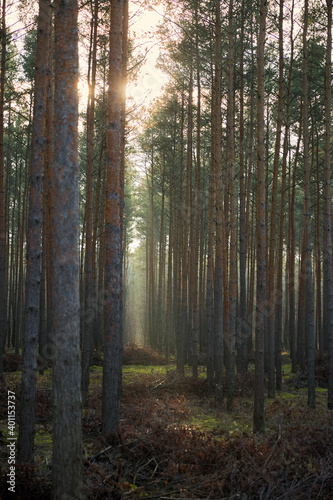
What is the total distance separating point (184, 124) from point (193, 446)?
49.0 ft

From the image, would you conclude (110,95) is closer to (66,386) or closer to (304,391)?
(66,386)

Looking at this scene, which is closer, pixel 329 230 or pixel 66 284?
pixel 66 284

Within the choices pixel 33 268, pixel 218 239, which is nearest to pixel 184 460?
pixel 33 268

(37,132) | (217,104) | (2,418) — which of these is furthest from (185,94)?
(2,418)

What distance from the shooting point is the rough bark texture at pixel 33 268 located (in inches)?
229

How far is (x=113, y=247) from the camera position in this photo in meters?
6.64

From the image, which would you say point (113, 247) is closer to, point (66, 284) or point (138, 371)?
point (66, 284)

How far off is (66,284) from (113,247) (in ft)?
8.48

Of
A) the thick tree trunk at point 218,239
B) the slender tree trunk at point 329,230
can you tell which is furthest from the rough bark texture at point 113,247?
the slender tree trunk at point 329,230

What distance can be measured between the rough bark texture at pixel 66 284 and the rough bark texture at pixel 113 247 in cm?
239

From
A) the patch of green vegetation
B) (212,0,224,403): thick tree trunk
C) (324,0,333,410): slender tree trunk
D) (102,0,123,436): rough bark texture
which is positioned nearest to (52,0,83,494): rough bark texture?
(102,0,123,436): rough bark texture

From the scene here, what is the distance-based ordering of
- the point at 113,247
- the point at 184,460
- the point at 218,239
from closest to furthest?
the point at 184,460 → the point at 113,247 → the point at 218,239

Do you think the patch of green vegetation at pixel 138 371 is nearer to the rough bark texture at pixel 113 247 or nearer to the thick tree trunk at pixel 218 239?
the thick tree trunk at pixel 218 239

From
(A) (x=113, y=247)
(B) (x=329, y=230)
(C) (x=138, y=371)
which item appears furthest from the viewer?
(C) (x=138, y=371)
